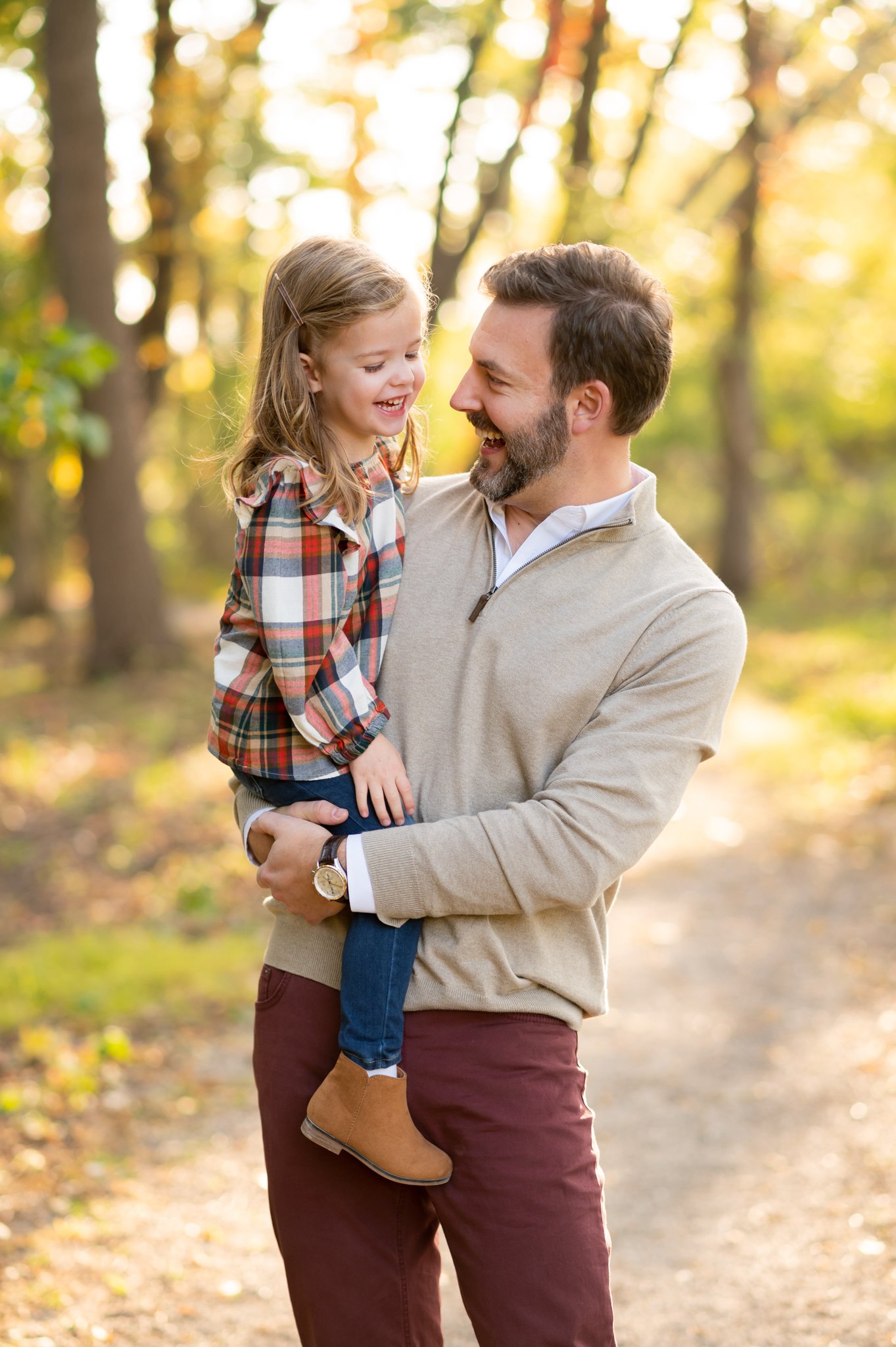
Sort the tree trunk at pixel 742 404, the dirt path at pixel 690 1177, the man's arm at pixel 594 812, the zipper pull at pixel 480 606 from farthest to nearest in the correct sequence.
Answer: the tree trunk at pixel 742 404 → the dirt path at pixel 690 1177 → the zipper pull at pixel 480 606 → the man's arm at pixel 594 812

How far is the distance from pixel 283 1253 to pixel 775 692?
1042 centimetres

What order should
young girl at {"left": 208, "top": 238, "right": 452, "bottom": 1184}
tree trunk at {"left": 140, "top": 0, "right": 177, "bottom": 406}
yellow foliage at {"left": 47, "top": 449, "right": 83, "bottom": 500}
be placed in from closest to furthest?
young girl at {"left": 208, "top": 238, "right": 452, "bottom": 1184} < yellow foliage at {"left": 47, "top": 449, "right": 83, "bottom": 500} < tree trunk at {"left": 140, "top": 0, "right": 177, "bottom": 406}

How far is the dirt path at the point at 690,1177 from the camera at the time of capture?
344 cm

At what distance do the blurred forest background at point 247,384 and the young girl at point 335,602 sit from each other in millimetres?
281

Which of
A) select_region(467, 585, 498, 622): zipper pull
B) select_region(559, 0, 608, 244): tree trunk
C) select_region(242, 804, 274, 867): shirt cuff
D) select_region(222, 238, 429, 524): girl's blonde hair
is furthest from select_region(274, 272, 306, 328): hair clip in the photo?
select_region(559, 0, 608, 244): tree trunk

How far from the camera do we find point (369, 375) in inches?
92.9

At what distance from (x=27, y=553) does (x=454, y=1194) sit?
17755 mm

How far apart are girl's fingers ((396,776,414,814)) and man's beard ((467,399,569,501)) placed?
0.53m

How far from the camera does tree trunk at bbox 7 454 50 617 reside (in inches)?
733

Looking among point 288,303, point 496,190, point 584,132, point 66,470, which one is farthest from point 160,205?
point 288,303

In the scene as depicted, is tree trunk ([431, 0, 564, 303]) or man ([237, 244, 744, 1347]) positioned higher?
tree trunk ([431, 0, 564, 303])

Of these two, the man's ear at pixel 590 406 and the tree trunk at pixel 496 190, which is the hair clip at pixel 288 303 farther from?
the tree trunk at pixel 496 190

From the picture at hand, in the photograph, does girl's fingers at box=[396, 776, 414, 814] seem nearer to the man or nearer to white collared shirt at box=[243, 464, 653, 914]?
the man

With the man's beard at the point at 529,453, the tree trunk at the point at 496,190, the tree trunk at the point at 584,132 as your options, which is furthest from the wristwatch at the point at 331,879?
the tree trunk at the point at 584,132
